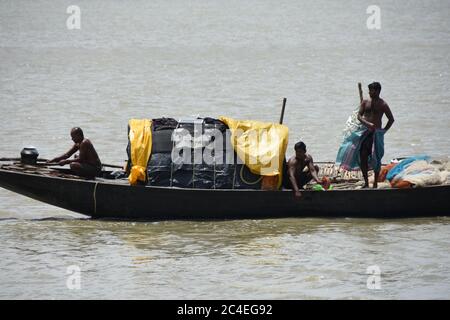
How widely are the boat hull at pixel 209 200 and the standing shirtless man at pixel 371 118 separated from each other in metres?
0.52

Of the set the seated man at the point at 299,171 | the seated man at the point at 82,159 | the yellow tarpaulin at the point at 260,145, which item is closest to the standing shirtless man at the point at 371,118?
the seated man at the point at 299,171

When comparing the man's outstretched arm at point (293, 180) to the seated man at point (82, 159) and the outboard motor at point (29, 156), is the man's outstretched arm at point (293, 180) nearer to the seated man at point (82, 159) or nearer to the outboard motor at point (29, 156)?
the seated man at point (82, 159)

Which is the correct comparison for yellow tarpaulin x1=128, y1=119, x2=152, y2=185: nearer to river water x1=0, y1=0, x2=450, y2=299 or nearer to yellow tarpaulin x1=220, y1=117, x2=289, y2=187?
river water x1=0, y1=0, x2=450, y2=299

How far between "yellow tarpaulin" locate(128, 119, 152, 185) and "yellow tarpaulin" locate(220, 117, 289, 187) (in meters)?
1.04

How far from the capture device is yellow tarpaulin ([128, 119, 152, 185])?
14102mm

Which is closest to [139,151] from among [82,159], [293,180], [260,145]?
[82,159]

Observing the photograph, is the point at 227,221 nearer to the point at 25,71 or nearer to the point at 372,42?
the point at 25,71

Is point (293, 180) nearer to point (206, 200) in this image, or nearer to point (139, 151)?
point (206, 200)

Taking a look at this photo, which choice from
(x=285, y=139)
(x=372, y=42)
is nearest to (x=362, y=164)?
(x=285, y=139)

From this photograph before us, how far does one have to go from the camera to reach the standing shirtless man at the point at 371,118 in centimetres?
1455

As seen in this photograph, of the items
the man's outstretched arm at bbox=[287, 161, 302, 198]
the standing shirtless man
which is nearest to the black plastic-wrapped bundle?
the man's outstretched arm at bbox=[287, 161, 302, 198]

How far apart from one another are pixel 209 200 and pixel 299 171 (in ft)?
4.09
